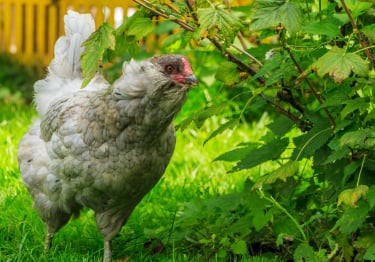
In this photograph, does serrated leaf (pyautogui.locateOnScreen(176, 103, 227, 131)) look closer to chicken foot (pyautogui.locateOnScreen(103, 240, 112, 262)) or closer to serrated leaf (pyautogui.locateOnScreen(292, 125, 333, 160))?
serrated leaf (pyautogui.locateOnScreen(292, 125, 333, 160))

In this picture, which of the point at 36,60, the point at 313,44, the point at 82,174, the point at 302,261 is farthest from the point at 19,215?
the point at 36,60

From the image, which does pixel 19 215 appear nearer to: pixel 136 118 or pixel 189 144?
pixel 136 118

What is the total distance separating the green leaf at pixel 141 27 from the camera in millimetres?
3250

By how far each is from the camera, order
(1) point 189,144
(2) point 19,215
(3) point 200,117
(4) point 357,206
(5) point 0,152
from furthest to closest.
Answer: (1) point 189,144, (5) point 0,152, (2) point 19,215, (3) point 200,117, (4) point 357,206

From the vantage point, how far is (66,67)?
451 cm

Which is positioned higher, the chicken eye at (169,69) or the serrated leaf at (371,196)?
the chicken eye at (169,69)

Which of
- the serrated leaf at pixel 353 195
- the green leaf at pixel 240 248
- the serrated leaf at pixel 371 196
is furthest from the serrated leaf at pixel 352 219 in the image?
the green leaf at pixel 240 248

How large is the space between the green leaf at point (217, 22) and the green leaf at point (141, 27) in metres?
0.36

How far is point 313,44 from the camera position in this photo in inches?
133

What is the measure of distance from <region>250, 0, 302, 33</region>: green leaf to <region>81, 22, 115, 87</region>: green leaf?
514 millimetres

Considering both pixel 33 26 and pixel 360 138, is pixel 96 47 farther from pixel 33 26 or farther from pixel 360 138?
pixel 33 26

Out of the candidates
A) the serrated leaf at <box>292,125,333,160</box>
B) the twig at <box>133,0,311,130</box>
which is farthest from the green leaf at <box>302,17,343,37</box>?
the serrated leaf at <box>292,125,333,160</box>

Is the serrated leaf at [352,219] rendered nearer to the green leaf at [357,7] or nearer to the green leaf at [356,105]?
the green leaf at [356,105]

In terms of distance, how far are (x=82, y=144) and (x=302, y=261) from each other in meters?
1.07
